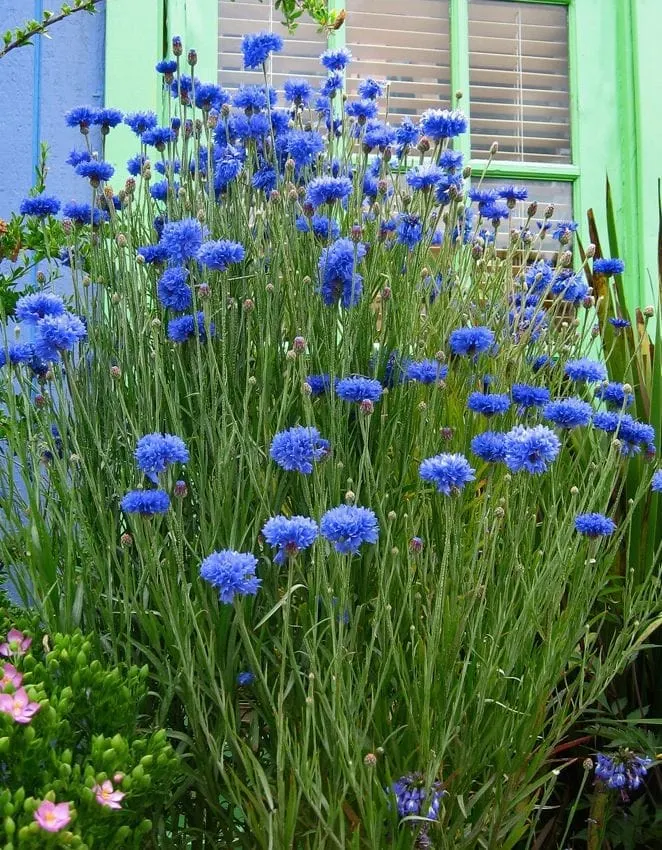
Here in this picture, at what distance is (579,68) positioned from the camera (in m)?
3.07

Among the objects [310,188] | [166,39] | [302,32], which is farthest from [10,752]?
[302,32]

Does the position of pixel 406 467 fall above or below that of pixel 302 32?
below

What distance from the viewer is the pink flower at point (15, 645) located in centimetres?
132

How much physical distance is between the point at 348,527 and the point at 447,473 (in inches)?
6.7

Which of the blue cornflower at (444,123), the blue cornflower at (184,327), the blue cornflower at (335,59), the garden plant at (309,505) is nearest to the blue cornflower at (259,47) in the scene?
the garden plant at (309,505)

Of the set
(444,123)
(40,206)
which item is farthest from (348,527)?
(40,206)

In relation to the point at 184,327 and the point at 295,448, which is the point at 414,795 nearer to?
the point at 295,448

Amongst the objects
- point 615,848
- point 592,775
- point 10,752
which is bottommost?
point 615,848

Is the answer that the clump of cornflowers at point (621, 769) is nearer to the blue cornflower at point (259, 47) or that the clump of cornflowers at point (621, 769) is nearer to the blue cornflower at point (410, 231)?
the blue cornflower at point (410, 231)

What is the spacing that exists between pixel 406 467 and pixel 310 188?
18.4 inches

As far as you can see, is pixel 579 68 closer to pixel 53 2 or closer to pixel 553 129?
pixel 553 129

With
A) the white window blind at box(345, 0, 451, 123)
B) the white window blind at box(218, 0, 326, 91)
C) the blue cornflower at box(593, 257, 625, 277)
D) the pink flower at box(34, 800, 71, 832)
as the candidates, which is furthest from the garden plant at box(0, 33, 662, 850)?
the white window blind at box(345, 0, 451, 123)

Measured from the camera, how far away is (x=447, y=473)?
1.32 metres

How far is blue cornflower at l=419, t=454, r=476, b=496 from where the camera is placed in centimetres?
132
